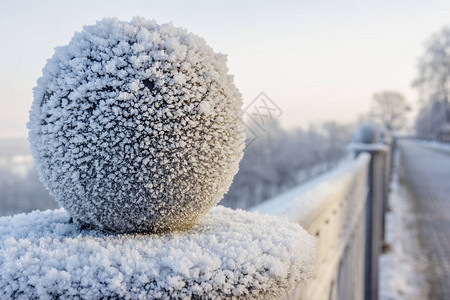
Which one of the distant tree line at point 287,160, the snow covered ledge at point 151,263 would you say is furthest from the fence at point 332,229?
the distant tree line at point 287,160

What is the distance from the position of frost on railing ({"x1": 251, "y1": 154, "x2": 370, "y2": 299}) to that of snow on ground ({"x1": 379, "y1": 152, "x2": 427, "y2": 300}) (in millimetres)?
2565

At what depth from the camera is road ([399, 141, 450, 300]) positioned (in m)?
7.08

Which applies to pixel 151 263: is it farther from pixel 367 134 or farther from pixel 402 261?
pixel 402 261

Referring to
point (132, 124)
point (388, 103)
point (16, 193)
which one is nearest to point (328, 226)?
point (132, 124)

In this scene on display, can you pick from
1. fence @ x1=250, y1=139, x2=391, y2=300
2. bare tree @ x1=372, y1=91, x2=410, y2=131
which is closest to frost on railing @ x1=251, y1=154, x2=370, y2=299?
fence @ x1=250, y1=139, x2=391, y2=300

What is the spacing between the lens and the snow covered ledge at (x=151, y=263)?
747mm

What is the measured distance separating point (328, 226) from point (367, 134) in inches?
197

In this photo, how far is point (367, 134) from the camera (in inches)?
286

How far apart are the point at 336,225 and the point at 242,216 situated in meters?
2.07

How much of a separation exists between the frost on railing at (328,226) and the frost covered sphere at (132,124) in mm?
802

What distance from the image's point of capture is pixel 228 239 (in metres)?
0.99

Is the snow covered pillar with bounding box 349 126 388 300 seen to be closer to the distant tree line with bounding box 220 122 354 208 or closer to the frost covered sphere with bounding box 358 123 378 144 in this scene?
the frost covered sphere with bounding box 358 123 378 144

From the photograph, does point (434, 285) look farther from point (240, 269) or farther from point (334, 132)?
point (334, 132)

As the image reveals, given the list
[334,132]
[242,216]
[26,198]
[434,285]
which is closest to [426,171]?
[434,285]
